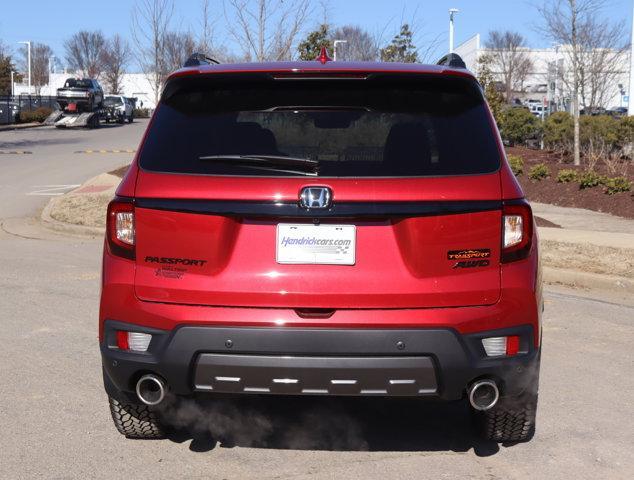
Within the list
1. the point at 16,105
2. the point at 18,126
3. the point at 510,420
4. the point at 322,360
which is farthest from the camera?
the point at 16,105

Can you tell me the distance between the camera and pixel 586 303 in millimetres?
8375

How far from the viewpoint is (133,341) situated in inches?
155

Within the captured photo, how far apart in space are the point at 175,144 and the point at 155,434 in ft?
5.05

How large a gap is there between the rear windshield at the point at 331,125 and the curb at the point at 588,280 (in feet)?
17.8

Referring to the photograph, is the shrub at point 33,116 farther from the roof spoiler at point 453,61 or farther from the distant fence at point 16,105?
the roof spoiler at point 453,61

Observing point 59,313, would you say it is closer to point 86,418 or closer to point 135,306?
point 86,418

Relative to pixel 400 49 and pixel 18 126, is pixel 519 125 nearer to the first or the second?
pixel 400 49

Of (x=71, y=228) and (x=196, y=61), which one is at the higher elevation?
(x=196, y=61)

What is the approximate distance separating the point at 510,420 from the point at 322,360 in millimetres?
1201

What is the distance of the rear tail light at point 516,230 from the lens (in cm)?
387

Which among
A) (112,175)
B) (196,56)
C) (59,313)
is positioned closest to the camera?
(196,56)

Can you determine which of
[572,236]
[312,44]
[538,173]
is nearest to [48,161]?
[312,44]

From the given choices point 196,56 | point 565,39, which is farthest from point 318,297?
point 565,39

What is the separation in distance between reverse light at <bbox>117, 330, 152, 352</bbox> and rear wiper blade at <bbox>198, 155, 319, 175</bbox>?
2.67 ft
